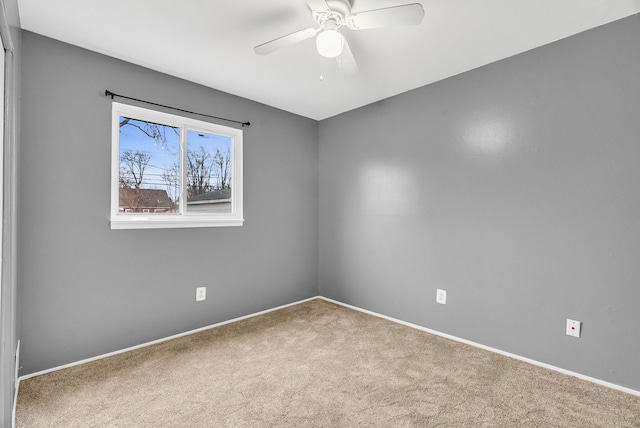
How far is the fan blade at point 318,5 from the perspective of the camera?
1.58 m

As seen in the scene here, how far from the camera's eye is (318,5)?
63.6 inches

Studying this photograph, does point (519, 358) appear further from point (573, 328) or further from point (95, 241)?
point (95, 241)

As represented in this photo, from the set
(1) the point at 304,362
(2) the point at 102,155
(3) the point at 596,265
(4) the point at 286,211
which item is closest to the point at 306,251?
(4) the point at 286,211

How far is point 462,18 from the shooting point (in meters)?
1.91

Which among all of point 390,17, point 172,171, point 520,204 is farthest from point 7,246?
point 520,204

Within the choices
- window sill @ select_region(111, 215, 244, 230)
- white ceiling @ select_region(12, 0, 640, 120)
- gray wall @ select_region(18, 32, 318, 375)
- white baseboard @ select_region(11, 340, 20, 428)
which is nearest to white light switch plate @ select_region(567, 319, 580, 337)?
white ceiling @ select_region(12, 0, 640, 120)

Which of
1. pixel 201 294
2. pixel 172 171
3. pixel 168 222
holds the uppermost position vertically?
pixel 172 171

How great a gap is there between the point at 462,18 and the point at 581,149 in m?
1.18

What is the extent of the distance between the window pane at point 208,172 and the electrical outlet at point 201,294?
2.41 ft

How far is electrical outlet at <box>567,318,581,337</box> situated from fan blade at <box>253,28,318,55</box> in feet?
8.22

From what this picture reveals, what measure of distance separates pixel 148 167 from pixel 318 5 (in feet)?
6.34

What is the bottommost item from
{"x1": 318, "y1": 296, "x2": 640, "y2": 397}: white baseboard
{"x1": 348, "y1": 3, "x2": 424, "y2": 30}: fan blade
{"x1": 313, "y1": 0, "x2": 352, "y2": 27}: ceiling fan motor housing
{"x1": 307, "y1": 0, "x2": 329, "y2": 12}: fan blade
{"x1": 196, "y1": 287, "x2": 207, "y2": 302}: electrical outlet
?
{"x1": 318, "y1": 296, "x2": 640, "y2": 397}: white baseboard

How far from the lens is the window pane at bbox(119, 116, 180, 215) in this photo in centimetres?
253

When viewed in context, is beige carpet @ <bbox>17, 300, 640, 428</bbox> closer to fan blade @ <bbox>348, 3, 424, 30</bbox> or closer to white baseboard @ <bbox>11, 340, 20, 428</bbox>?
white baseboard @ <bbox>11, 340, 20, 428</bbox>
